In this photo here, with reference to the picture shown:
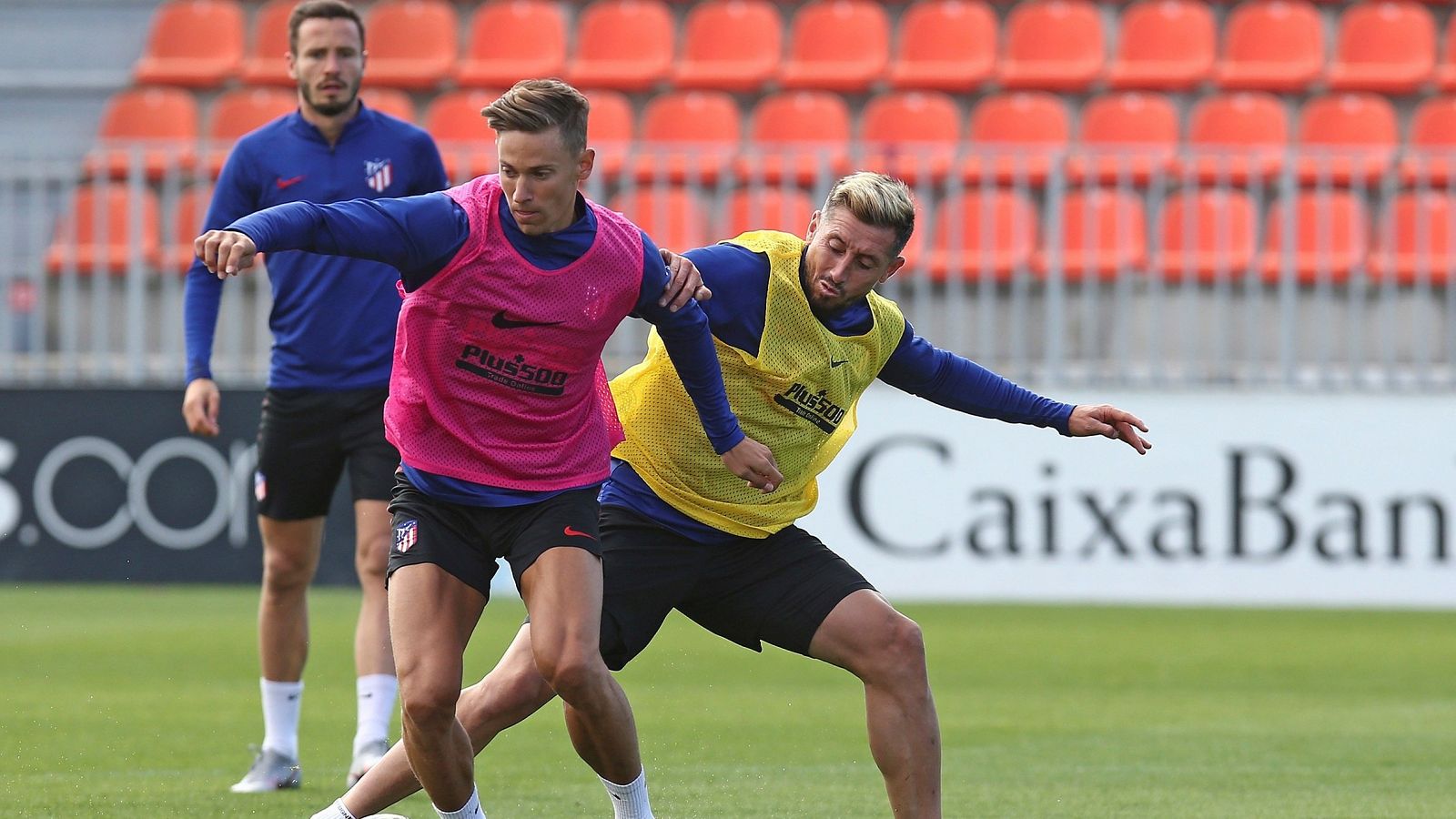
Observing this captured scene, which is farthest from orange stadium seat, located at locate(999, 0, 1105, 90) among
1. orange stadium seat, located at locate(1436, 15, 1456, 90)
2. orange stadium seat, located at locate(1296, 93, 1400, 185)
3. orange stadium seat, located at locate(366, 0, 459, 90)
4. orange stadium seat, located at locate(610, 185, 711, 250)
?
orange stadium seat, located at locate(366, 0, 459, 90)

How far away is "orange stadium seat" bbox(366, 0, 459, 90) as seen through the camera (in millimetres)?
15477

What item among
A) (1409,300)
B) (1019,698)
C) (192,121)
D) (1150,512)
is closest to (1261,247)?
(1409,300)

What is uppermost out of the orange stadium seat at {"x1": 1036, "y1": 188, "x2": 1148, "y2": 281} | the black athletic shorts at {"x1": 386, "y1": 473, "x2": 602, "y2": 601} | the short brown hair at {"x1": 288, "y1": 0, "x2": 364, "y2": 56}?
the short brown hair at {"x1": 288, "y1": 0, "x2": 364, "y2": 56}

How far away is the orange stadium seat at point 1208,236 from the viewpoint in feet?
39.4

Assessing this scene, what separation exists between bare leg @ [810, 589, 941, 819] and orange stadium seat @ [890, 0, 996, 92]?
1080cm

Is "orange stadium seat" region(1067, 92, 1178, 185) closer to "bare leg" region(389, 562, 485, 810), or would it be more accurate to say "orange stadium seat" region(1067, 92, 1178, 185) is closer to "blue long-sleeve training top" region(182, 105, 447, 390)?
"blue long-sleeve training top" region(182, 105, 447, 390)

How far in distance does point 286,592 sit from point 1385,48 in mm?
11254

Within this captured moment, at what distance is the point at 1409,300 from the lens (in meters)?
12.0

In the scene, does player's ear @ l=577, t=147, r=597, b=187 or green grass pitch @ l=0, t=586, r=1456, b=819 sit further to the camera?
green grass pitch @ l=0, t=586, r=1456, b=819

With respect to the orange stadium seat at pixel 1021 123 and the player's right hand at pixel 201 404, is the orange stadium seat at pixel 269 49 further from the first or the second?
the player's right hand at pixel 201 404

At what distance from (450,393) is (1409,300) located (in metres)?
8.85

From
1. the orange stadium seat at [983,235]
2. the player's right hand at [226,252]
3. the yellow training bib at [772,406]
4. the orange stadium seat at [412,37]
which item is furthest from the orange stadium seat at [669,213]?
the player's right hand at [226,252]

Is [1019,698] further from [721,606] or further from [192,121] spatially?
[192,121]

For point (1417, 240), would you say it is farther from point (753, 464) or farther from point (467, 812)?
point (467, 812)
